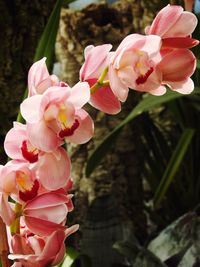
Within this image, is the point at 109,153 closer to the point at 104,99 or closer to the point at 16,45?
the point at 16,45

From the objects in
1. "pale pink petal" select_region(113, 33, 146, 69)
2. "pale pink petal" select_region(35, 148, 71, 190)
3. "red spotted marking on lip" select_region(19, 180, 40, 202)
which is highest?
"pale pink petal" select_region(113, 33, 146, 69)

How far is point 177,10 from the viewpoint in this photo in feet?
1.27

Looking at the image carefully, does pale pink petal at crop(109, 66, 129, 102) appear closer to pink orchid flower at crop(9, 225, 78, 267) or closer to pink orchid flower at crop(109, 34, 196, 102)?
pink orchid flower at crop(109, 34, 196, 102)

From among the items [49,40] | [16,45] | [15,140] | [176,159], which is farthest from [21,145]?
[176,159]

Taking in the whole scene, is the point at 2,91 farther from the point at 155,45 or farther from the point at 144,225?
the point at 144,225

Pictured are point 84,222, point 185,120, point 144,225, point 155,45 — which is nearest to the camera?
point 155,45

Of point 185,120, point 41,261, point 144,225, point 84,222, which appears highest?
point 41,261

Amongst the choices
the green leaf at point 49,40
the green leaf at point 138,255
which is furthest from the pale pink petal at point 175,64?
the green leaf at point 138,255

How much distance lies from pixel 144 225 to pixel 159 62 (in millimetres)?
1182

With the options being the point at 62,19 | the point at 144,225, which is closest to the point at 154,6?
the point at 62,19

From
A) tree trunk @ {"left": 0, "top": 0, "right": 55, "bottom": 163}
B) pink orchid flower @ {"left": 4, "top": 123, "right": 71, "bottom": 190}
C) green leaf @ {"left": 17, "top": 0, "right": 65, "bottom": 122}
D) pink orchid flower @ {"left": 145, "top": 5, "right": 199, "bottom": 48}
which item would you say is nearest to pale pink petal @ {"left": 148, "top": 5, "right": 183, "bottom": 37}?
pink orchid flower @ {"left": 145, "top": 5, "right": 199, "bottom": 48}

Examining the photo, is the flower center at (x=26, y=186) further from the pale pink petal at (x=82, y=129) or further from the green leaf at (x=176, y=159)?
the green leaf at (x=176, y=159)

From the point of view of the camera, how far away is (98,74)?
42cm

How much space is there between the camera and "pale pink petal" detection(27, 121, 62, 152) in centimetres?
38
